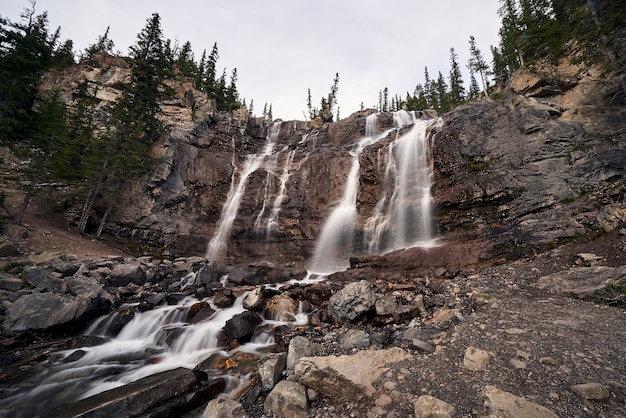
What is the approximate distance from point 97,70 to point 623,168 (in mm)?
49995

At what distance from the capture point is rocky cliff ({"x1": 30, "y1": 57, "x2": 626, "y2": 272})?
1154cm

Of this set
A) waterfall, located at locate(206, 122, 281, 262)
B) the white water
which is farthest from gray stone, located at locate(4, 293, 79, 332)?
waterfall, located at locate(206, 122, 281, 262)

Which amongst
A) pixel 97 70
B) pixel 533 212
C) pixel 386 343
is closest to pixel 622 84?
pixel 533 212

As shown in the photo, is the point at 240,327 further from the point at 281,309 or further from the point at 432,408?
the point at 432,408

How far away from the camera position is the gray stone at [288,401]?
4.13 metres

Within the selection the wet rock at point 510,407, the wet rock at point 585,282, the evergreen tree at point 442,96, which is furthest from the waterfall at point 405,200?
the evergreen tree at point 442,96

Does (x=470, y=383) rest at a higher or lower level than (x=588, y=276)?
lower

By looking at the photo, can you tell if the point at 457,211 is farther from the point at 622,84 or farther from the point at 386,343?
the point at 386,343

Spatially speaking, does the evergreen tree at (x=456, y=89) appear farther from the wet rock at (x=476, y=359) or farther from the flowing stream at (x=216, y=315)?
the wet rock at (x=476, y=359)

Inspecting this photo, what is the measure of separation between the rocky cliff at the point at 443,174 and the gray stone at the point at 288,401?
9850 mm

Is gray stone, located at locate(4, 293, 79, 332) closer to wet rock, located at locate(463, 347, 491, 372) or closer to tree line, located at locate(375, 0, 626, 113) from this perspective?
wet rock, located at locate(463, 347, 491, 372)

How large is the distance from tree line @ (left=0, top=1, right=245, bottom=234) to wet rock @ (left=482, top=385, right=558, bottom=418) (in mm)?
24867

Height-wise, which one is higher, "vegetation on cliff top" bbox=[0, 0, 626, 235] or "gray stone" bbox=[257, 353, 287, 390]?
"vegetation on cliff top" bbox=[0, 0, 626, 235]

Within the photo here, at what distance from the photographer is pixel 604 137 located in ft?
41.5
